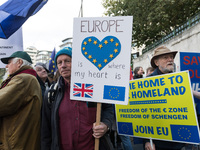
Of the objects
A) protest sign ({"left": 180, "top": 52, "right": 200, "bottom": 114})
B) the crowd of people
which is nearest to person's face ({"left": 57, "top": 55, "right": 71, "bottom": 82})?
the crowd of people

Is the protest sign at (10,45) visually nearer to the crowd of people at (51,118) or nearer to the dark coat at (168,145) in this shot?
the crowd of people at (51,118)

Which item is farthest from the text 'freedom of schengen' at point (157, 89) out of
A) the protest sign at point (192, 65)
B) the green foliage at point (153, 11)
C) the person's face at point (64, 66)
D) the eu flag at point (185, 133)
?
the green foliage at point (153, 11)

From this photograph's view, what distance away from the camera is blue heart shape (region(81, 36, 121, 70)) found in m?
1.83

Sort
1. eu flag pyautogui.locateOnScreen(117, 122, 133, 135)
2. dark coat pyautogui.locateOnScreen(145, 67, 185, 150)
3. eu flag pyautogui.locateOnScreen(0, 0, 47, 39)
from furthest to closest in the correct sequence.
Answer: eu flag pyautogui.locateOnScreen(0, 0, 47, 39) < eu flag pyautogui.locateOnScreen(117, 122, 133, 135) < dark coat pyautogui.locateOnScreen(145, 67, 185, 150)

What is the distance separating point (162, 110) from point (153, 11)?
15.9 meters

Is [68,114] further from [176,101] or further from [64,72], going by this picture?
[176,101]

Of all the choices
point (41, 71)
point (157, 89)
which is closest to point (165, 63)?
point (157, 89)

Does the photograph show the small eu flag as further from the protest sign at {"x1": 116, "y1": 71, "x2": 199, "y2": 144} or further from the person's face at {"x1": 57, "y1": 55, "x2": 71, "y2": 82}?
the protest sign at {"x1": 116, "y1": 71, "x2": 199, "y2": 144}

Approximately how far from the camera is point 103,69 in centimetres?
186

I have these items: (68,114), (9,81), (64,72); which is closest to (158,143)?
(68,114)

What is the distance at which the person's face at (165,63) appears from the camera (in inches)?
101

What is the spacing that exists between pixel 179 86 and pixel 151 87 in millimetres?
337

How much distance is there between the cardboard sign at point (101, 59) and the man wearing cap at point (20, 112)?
0.52 m

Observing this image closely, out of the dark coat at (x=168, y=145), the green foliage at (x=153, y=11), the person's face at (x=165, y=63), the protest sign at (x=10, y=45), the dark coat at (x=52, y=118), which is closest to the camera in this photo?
the dark coat at (x=52, y=118)
